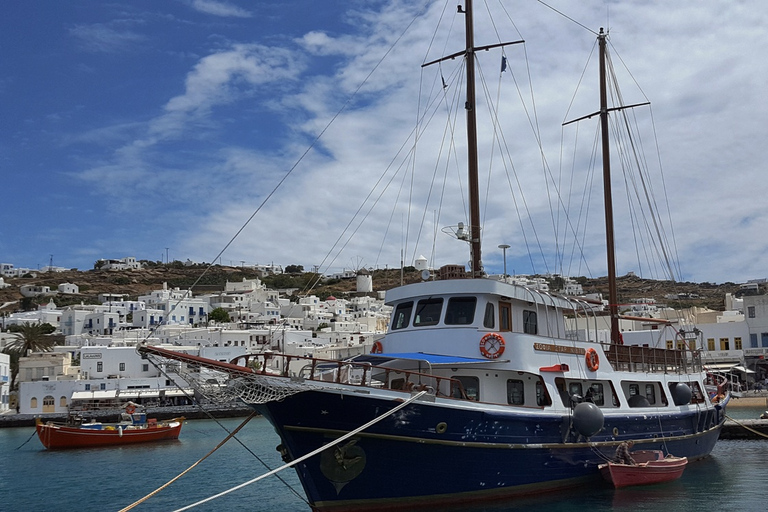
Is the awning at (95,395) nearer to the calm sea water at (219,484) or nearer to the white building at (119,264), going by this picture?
the calm sea water at (219,484)

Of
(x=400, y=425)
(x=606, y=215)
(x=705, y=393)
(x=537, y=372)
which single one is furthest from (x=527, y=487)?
(x=606, y=215)

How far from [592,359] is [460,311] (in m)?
4.06

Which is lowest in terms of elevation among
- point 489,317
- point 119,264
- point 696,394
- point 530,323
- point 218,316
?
point 696,394

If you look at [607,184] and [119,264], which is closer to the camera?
[607,184]

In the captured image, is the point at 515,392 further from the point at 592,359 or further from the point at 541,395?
the point at 592,359

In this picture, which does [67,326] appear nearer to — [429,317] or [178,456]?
[178,456]

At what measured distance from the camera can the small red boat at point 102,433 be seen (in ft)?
124

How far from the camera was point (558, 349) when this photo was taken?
17750mm

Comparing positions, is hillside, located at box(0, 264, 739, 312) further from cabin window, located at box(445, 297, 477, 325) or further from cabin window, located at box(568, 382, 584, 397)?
cabin window, located at box(445, 297, 477, 325)

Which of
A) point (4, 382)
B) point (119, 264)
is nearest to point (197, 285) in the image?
point (119, 264)

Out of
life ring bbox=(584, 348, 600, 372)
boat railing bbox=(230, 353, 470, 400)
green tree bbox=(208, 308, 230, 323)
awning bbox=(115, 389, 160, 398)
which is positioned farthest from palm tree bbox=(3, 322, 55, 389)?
life ring bbox=(584, 348, 600, 372)

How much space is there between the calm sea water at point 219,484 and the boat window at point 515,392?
7.30ft

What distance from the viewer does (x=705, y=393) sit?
24094 mm

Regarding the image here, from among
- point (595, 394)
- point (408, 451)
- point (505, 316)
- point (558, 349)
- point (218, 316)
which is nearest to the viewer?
point (408, 451)
